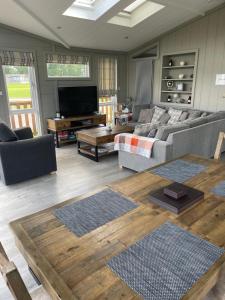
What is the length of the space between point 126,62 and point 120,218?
6.33m

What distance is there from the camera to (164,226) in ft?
3.81

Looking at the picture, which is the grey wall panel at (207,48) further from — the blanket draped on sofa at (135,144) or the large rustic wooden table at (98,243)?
the large rustic wooden table at (98,243)

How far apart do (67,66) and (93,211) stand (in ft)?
17.0

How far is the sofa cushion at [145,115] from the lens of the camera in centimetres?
572

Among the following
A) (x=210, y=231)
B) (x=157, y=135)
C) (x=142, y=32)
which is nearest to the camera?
(x=210, y=231)

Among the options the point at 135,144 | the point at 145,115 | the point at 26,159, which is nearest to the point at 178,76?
the point at 145,115

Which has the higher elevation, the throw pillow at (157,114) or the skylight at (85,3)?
the skylight at (85,3)

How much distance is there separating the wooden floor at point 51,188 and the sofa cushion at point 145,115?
66.8 inches

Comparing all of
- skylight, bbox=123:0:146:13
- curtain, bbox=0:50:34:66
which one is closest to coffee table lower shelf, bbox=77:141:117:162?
curtain, bbox=0:50:34:66

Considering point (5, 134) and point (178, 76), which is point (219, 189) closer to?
point (5, 134)

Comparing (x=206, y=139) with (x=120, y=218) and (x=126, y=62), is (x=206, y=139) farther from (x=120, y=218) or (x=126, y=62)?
(x=126, y=62)

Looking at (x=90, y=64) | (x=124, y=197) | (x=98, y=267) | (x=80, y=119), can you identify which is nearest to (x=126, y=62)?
(x=90, y=64)

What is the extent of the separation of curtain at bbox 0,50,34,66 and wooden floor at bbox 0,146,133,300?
2248 millimetres

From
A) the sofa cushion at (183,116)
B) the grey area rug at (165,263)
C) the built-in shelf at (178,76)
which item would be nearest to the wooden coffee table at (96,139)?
the sofa cushion at (183,116)
